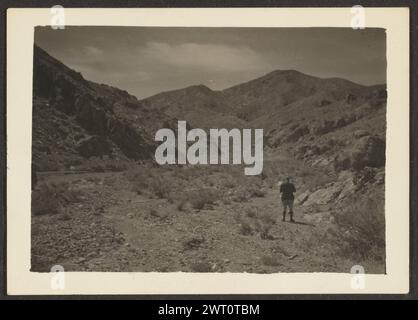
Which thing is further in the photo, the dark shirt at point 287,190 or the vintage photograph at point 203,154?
the dark shirt at point 287,190

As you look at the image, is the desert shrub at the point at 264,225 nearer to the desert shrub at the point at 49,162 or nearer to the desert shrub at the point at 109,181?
the desert shrub at the point at 109,181

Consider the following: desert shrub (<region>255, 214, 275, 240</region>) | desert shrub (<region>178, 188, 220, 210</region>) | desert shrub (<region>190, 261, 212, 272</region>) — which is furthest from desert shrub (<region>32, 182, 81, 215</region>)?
desert shrub (<region>255, 214, 275, 240</region>)

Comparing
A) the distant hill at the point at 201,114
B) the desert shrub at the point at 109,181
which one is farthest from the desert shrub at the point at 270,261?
the desert shrub at the point at 109,181

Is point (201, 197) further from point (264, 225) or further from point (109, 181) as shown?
point (109, 181)

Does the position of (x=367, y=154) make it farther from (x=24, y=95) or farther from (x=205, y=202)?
(x=24, y=95)

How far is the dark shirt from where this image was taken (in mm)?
6062

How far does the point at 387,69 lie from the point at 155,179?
10.2 feet

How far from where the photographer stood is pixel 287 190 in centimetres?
606

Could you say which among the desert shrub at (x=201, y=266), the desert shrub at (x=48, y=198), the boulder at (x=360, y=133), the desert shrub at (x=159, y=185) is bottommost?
the desert shrub at (x=201, y=266)

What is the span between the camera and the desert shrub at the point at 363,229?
234 inches

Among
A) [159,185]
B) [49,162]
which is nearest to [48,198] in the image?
[49,162]

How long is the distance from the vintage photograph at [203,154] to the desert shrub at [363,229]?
0.01 m

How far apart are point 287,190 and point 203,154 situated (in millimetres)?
1118
